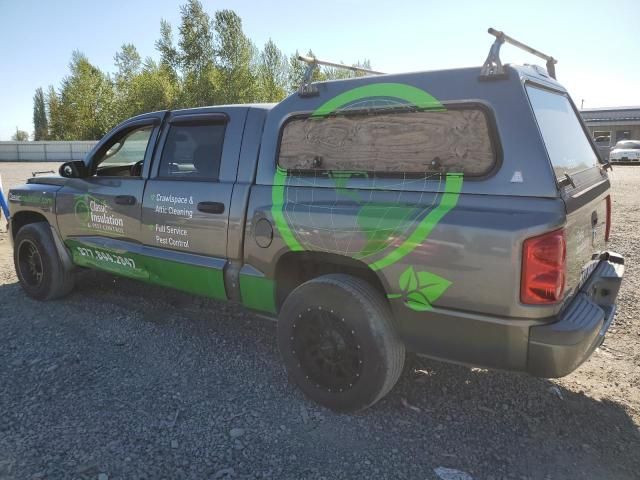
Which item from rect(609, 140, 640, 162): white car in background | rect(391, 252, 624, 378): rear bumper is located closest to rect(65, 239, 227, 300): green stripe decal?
rect(391, 252, 624, 378): rear bumper

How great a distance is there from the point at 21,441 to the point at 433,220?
2.51 meters

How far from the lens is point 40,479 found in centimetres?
235

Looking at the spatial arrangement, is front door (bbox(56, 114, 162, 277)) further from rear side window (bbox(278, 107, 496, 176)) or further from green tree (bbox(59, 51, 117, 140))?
green tree (bbox(59, 51, 117, 140))

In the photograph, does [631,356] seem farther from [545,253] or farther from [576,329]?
[545,253]

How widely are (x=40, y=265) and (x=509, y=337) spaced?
4.47m

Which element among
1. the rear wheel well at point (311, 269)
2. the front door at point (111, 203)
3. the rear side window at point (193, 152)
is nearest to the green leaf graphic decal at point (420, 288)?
the rear wheel well at point (311, 269)

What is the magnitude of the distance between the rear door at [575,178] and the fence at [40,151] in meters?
42.7

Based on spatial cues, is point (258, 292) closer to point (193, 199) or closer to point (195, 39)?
point (193, 199)

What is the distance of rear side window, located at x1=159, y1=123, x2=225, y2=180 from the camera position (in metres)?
3.60

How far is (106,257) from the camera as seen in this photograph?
4277 millimetres

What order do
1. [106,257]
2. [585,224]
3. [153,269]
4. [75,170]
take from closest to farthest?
1. [585,224]
2. [153,269]
3. [106,257]
4. [75,170]

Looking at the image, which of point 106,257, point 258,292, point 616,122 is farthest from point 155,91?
point 258,292

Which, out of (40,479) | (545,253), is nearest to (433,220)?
(545,253)

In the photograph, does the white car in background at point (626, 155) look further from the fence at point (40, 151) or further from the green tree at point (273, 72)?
the fence at point (40, 151)
